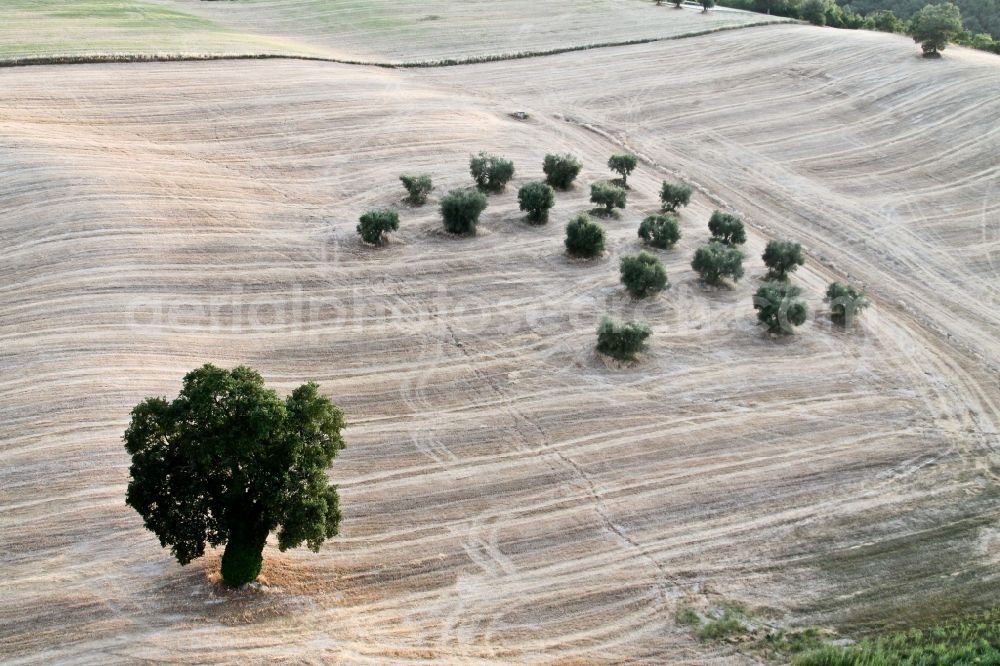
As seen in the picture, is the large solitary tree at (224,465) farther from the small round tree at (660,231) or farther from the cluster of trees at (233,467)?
the small round tree at (660,231)

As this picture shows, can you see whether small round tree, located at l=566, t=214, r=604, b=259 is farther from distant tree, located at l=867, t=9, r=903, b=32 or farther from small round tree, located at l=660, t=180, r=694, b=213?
distant tree, located at l=867, t=9, r=903, b=32

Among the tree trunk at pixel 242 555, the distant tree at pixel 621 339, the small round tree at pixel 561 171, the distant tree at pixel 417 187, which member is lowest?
the tree trunk at pixel 242 555

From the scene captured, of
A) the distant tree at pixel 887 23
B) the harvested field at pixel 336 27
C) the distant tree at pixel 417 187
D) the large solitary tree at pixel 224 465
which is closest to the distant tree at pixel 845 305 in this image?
the distant tree at pixel 417 187

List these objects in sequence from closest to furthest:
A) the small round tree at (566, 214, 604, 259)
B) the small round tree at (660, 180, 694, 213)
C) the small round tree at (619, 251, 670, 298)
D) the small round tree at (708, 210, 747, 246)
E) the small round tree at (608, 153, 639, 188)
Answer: the small round tree at (619, 251, 670, 298) → the small round tree at (566, 214, 604, 259) → the small round tree at (708, 210, 747, 246) → the small round tree at (660, 180, 694, 213) → the small round tree at (608, 153, 639, 188)

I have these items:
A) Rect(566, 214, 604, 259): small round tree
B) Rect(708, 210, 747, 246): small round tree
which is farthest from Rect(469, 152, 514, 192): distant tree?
Rect(708, 210, 747, 246): small round tree

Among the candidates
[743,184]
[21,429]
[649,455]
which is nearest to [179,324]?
[21,429]

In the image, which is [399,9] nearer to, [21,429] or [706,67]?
[706,67]
